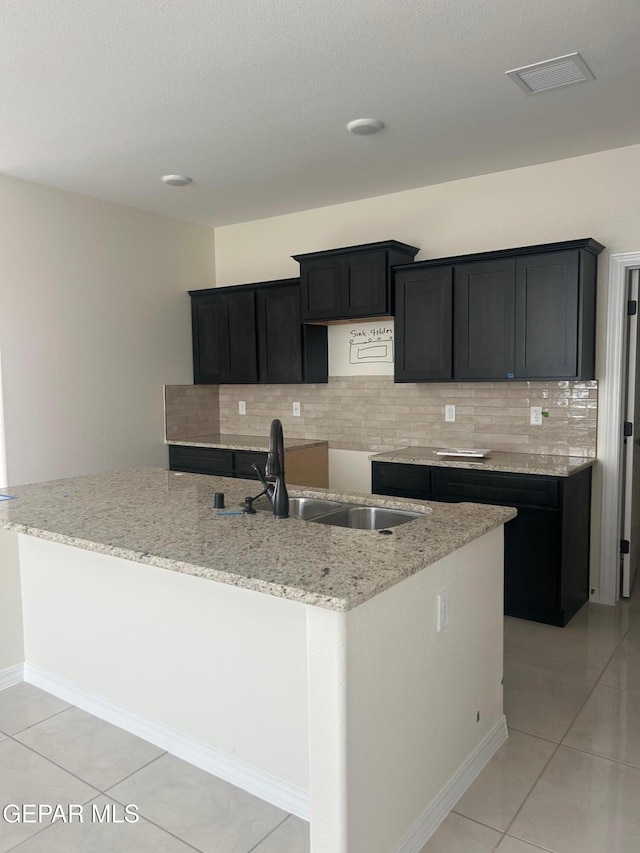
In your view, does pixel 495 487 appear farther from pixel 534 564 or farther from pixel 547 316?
pixel 547 316

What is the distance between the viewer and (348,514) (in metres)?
2.74

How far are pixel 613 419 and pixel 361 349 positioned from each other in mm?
1927

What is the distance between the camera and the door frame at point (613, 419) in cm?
391

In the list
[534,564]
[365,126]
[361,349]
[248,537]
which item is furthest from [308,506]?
[361,349]

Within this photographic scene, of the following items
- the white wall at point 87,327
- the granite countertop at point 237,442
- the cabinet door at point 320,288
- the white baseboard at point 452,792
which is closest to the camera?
the white baseboard at point 452,792

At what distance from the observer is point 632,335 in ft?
13.0

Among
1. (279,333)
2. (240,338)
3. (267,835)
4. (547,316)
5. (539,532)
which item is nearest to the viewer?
(267,835)

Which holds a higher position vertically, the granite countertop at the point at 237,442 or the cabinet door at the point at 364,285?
the cabinet door at the point at 364,285

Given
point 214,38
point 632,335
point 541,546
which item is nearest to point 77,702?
point 541,546

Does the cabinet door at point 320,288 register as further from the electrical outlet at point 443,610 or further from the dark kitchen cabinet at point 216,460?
the electrical outlet at point 443,610

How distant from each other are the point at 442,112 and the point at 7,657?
3390 millimetres

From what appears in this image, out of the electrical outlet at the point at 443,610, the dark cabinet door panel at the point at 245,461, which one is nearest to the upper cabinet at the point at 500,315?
the dark cabinet door panel at the point at 245,461

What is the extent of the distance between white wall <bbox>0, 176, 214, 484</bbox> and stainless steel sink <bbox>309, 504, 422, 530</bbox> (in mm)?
2633

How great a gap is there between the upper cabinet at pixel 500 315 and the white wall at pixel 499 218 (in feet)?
0.80
